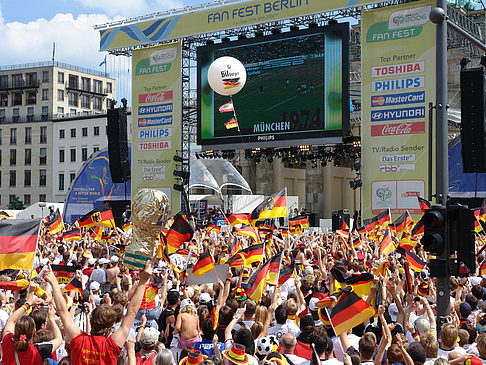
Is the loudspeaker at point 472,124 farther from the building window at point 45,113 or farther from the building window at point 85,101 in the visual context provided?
the building window at point 85,101

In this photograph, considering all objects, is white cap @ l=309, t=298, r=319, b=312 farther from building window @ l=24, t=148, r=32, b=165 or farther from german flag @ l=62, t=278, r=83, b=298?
building window @ l=24, t=148, r=32, b=165

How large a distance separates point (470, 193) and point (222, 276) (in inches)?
997

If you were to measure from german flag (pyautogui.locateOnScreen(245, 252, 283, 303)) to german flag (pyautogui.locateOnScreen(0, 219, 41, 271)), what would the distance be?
297cm

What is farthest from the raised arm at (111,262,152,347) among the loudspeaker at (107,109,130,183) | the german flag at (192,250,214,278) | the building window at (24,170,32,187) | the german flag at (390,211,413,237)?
the building window at (24,170,32,187)

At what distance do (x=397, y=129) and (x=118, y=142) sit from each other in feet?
46.2

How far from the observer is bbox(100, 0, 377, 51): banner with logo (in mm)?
29125

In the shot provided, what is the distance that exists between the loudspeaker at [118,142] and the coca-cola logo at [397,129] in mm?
12751

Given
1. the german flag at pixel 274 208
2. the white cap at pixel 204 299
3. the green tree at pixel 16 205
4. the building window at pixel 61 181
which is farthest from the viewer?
the green tree at pixel 16 205

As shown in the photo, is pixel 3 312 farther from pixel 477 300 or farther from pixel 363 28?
pixel 363 28

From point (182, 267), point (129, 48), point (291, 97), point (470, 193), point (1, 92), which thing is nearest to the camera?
point (182, 267)

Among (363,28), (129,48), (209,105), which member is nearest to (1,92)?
(129,48)

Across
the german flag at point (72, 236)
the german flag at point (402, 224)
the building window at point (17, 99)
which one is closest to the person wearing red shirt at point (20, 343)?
the german flag at point (72, 236)

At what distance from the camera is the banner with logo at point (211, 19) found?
29125 millimetres

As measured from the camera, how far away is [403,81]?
26.9 m
